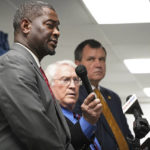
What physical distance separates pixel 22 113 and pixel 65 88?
3.67 feet

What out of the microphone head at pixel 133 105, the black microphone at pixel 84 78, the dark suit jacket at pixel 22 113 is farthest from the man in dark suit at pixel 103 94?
the dark suit jacket at pixel 22 113

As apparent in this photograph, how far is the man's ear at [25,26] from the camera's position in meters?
1.58

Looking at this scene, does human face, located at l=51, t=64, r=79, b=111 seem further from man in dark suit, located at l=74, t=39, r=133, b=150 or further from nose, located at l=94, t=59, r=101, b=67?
nose, located at l=94, t=59, r=101, b=67

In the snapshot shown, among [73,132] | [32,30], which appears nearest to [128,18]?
[73,132]

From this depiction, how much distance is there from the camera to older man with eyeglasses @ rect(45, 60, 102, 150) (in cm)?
178

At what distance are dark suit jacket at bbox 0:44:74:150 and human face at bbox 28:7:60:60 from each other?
18 cm

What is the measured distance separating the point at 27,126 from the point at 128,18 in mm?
3500

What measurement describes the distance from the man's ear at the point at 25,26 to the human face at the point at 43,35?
12 mm

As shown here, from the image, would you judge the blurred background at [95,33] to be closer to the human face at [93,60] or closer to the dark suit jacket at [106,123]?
the human face at [93,60]

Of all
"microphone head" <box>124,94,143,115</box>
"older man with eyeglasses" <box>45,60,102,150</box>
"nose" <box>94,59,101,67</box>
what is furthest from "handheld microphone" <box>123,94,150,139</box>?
"nose" <box>94,59,101,67</box>

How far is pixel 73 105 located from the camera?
92.6 inches

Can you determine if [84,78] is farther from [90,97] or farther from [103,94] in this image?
[103,94]

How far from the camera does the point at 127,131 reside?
273 cm

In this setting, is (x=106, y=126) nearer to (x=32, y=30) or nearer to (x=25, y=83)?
(x=32, y=30)
